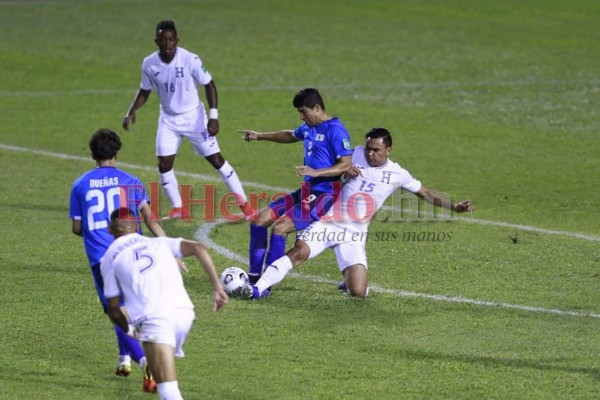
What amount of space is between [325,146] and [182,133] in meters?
3.63

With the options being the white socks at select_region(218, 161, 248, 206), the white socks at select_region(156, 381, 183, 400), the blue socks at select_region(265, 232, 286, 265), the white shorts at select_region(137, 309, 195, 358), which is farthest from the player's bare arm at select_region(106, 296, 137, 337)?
the white socks at select_region(218, 161, 248, 206)

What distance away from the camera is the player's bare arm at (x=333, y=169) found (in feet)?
36.9

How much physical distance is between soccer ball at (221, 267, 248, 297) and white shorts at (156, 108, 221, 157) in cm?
372

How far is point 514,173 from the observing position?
18.2 meters

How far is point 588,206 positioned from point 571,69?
463 inches

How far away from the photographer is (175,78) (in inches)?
586

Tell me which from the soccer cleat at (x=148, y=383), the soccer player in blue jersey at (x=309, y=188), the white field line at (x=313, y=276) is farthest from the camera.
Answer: the soccer player in blue jersey at (x=309, y=188)

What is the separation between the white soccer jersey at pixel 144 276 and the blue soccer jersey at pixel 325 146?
156 inches

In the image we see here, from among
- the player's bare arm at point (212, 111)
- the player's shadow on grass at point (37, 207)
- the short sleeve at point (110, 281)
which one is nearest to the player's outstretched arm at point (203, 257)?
the short sleeve at point (110, 281)

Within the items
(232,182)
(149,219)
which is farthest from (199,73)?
(149,219)

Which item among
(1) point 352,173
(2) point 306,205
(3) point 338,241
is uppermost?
(1) point 352,173

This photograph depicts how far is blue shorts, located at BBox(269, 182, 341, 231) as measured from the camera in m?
12.0

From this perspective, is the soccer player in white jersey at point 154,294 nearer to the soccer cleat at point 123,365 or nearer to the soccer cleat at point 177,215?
the soccer cleat at point 123,365

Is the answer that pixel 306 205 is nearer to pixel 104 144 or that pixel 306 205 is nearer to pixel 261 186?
pixel 104 144
